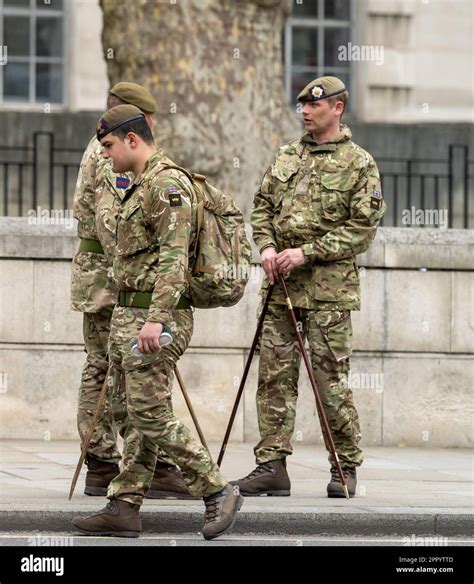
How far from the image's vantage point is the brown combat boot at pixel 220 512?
8.20 meters

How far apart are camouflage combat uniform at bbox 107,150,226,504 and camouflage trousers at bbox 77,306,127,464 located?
Answer: 109 centimetres

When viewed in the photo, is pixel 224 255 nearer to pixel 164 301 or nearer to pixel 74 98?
pixel 164 301

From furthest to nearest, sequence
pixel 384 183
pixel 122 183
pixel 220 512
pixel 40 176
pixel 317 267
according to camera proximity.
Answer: pixel 40 176, pixel 384 183, pixel 317 267, pixel 122 183, pixel 220 512

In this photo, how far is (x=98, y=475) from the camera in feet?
30.8

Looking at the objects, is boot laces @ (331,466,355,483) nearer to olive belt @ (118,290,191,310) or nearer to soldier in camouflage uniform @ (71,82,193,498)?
soldier in camouflage uniform @ (71,82,193,498)

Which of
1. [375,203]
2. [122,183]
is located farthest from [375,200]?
[122,183]

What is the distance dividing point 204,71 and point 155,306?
6419 mm

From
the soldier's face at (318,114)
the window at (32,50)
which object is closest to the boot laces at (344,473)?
the soldier's face at (318,114)

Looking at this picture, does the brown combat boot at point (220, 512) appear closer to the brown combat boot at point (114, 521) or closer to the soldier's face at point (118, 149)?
the brown combat boot at point (114, 521)

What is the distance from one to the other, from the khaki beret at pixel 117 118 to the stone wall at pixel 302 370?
161 inches

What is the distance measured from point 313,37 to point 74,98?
334 cm

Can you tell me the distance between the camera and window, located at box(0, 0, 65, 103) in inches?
810

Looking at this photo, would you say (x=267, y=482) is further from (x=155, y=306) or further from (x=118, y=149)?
(x=118, y=149)

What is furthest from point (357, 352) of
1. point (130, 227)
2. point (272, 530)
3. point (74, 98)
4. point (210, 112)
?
point (74, 98)
